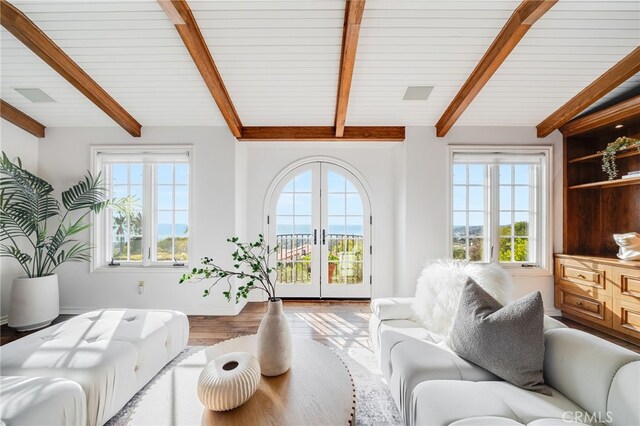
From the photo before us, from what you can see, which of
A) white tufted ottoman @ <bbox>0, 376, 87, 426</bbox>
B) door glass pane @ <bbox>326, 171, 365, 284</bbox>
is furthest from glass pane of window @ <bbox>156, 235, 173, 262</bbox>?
white tufted ottoman @ <bbox>0, 376, 87, 426</bbox>

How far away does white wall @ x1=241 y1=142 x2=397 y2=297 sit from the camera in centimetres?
395

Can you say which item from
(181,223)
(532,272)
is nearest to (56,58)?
(181,223)

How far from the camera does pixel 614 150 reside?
280 cm

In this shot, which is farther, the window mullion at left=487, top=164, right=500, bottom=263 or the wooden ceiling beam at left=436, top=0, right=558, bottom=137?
the window mullion at left=487, top=164, right=500, bottom=263

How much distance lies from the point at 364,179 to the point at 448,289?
2322 millimetres

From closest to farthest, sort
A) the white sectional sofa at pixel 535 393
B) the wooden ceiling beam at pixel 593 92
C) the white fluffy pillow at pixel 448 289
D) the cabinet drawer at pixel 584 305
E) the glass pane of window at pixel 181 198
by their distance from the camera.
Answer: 1. the white sectional sofa at pixel 535 393
2. the white fluffy pillow at pixel 448 289
3. the wooden ceiling beam at pixel 593 92
4. the cabinet drawer at pixel 584 305
5. the glass pane of window at pixel 181 198

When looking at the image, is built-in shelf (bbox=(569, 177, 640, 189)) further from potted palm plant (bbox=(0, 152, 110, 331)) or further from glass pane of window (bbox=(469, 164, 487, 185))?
potted palm plant (bbox=(0, 152, 110, 331))

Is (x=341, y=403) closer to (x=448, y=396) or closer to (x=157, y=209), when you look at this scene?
(x=448, y=396)

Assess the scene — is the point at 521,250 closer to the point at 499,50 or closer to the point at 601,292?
the point at 601,292

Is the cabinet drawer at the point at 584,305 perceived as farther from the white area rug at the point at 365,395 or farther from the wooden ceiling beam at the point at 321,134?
the wooden ceiling beam at the point at 321,134

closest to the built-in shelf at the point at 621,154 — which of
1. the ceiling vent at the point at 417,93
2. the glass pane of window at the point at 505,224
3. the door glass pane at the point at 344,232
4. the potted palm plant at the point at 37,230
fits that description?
the glass pane of window at the point at 505,224

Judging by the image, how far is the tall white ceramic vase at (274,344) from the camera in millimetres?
1333

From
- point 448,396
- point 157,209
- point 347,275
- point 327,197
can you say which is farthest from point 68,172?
point 448,396

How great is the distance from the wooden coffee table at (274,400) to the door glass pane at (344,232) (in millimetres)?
2538
